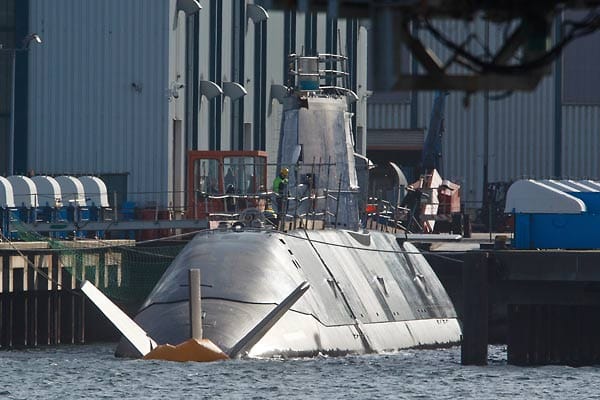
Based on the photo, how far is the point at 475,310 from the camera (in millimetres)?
43344

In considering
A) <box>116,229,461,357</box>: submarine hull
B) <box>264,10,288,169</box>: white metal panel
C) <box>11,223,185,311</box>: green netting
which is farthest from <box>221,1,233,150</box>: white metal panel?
<box>116,229,461,357</box>: submarine hull

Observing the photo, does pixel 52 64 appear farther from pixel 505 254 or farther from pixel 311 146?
pixel 505 254

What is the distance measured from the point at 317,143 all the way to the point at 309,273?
25.5 feet

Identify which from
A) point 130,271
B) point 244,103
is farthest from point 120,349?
point 244,103

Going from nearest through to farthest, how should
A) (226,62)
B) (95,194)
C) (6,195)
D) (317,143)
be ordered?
1. (317,143)
2. (6,195)
3. (95,194)
4. (226,62)

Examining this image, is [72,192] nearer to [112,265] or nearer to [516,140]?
[112,265]

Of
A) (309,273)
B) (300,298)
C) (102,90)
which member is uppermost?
(102,90)

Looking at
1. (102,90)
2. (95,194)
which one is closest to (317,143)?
(95,194)

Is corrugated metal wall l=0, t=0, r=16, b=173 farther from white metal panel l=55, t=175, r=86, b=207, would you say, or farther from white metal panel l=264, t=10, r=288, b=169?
white metal panel l=264, t=10, r=288, b=169

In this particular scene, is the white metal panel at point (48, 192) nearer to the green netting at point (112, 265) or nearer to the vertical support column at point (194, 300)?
the green netting at point (112, 265)

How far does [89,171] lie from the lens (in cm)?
6556

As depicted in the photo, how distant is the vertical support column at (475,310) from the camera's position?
42.9 m

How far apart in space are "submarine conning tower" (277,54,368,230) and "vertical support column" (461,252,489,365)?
690 cm

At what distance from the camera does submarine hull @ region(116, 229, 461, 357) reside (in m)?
38.2
